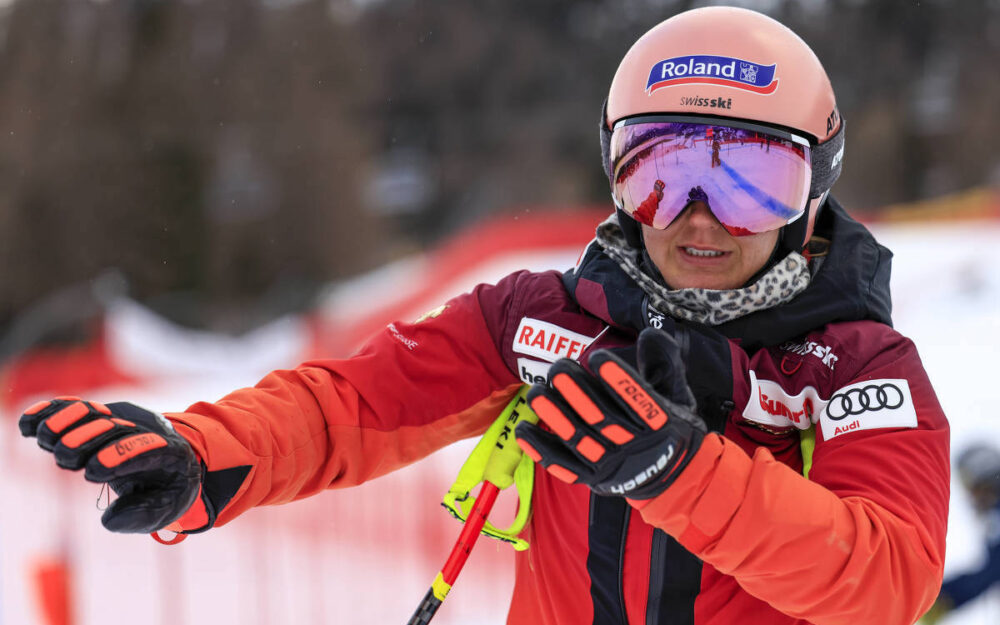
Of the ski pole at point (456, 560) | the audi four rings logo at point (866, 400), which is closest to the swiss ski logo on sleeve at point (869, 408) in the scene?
the audi four rings logo at point (866, 400)

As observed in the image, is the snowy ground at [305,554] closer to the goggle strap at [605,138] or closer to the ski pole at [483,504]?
the ski pole at [483,504]

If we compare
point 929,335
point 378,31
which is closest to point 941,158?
point 929,335

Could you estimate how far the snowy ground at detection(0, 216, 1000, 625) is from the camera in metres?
6.23

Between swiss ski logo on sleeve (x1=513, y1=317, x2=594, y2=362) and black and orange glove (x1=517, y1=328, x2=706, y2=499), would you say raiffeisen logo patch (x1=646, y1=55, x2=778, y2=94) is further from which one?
black and orange glove (x1=517, y1=328, x2=706, y2=499)

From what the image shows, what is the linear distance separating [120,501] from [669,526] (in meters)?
0.86

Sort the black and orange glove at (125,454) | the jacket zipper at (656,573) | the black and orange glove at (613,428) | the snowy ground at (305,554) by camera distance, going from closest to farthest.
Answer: the black and orange glove at (613,428)
the black and orange glove at (125,454)
the jacket zipper at (656,573)
the snowy ground at (305,554)

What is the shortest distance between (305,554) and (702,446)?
5.93m

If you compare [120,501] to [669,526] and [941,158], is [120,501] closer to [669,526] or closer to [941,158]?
[669,526]

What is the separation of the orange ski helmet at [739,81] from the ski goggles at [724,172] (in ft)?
0.09

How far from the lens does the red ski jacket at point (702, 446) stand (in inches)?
58.6

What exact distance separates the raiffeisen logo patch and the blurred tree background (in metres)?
15.4

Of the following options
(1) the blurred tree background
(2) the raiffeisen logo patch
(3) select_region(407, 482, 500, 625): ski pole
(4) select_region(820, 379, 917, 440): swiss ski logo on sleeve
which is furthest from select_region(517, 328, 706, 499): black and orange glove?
(1) the blurred tree background

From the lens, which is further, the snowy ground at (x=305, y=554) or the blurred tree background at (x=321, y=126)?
the blurred tree background at (x=321, y=126)

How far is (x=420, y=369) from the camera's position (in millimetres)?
2039
